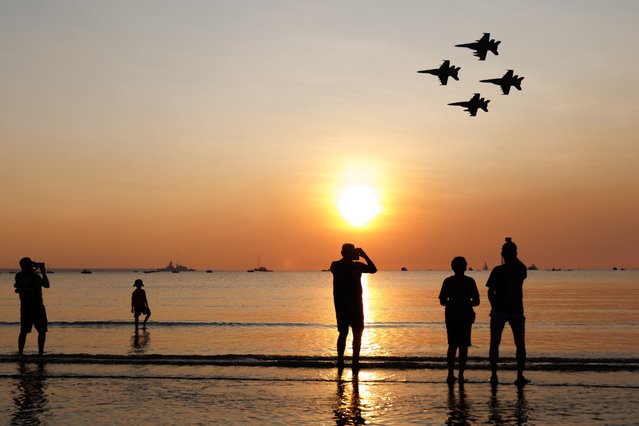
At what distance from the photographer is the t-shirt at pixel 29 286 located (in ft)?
50.9

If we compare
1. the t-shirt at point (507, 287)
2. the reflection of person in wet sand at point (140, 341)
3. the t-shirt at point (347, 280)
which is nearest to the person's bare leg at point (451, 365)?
the t-shirt at point (507, 287)

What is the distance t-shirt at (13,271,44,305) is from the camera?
1552cm

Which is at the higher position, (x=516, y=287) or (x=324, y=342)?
(x=516, y=287)

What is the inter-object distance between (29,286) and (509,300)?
10.1m

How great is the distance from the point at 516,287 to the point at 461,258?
1037 mm

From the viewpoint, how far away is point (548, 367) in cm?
1433

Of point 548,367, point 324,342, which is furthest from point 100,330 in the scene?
point 548,367

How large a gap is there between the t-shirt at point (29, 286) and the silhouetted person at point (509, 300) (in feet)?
31.5

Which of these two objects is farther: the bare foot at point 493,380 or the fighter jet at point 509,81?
the fighter jet at point 509,81

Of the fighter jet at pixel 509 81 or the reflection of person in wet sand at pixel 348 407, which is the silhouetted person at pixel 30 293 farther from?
the fighter jet at pixel 509 81

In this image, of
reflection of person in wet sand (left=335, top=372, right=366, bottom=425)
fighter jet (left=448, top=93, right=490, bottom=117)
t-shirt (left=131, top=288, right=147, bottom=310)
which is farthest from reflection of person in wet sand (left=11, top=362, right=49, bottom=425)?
fighter jet (left=448, top=93, right=490, bottom=117)

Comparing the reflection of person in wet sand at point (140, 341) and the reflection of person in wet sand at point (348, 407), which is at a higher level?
the reflection of person in wet sand at point (348, 407)

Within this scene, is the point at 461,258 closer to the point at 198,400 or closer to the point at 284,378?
the point at 284,378

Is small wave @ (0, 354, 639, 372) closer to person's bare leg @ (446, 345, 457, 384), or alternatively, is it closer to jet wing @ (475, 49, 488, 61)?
person's bare leg @ (446, 345, 457, 384)
